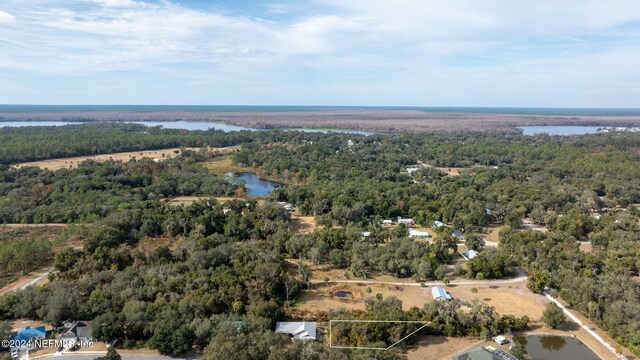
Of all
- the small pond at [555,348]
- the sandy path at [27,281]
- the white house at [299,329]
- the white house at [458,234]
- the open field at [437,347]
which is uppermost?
the white house at [458,234]

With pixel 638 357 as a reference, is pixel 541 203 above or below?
above

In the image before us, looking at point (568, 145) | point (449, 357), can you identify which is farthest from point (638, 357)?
point (568, 145)

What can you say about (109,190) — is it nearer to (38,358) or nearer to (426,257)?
(38,358)

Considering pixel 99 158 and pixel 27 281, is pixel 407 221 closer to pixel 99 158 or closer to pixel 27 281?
pixel 27 281

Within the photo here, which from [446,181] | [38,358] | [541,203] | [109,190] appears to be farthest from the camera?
[446,181]

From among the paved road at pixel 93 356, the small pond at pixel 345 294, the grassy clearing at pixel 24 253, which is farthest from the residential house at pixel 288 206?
the paved road at pixel 93 356

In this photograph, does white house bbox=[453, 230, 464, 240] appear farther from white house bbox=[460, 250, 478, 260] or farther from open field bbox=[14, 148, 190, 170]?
open field bbox=[14, 148, 190, 170]

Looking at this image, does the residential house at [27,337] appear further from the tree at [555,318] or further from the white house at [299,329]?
the tree at [555,318]

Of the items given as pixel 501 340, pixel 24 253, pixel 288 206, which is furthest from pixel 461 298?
pixel 24 253
